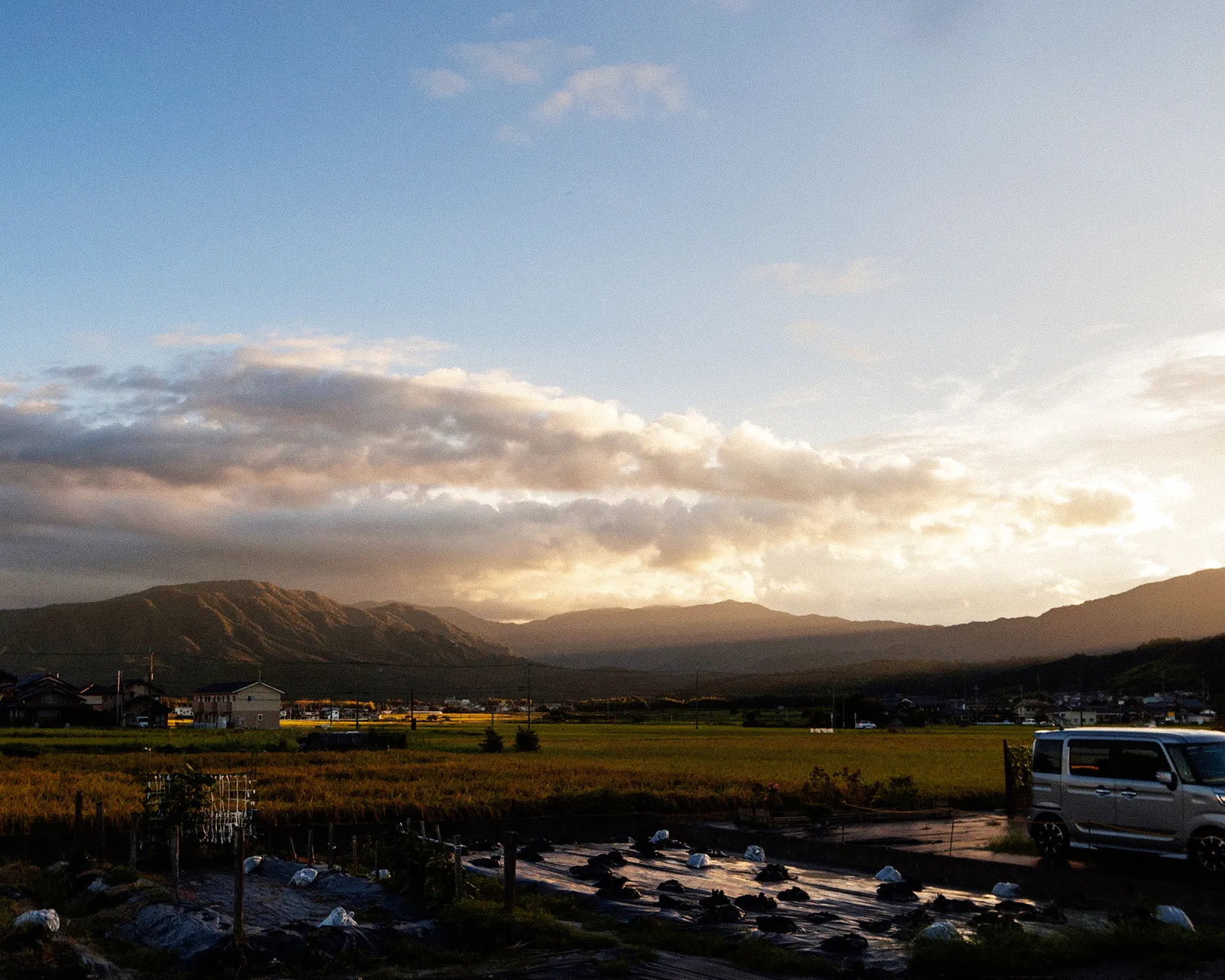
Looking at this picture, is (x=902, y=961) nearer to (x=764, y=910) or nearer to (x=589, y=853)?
(x=764, y=910)

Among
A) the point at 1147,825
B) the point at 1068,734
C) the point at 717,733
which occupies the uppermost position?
the point at 1068,734

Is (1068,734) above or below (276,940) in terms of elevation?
above

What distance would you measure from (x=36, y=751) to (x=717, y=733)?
47454 mm

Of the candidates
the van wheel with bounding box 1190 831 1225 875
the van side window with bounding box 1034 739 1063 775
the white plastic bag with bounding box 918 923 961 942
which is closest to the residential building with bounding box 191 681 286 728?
the van side window with bounding box 1034 739 1063 775

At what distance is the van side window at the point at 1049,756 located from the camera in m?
19.1

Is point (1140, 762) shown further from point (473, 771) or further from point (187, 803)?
point (473, 771)

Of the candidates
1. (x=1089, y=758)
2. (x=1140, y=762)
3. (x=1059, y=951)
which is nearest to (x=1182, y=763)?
(x=1140, y=762)

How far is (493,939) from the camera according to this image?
14719mm

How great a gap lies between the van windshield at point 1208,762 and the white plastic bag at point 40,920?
644 inches

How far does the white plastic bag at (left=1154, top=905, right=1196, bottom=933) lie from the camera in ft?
45.5

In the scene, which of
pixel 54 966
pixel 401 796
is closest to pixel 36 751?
pixel 401 796

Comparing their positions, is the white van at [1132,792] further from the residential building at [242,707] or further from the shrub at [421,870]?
the residential building at [242,707]

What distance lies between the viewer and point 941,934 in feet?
44.8

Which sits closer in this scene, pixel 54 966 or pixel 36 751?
pixel 54 966
